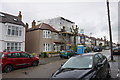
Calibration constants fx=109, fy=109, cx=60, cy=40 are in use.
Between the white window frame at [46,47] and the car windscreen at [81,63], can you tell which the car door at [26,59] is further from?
the white window frame at [46,47]

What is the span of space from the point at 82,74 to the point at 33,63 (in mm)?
8058

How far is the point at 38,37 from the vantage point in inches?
918

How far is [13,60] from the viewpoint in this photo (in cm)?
905

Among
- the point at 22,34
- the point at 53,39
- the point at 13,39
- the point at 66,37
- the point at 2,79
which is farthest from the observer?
the point at 66,37

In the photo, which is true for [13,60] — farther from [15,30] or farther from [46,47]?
[46,47]

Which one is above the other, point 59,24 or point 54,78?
point 59,24

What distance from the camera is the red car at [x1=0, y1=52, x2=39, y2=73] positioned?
28.1ft

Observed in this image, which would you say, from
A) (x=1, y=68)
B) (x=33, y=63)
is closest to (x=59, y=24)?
(x=33, y=63)

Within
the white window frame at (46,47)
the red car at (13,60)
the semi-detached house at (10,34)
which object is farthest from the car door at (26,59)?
the white window frame at (46,47)

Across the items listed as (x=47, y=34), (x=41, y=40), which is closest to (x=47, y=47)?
(x=41, y=40)

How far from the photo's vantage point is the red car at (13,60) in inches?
337

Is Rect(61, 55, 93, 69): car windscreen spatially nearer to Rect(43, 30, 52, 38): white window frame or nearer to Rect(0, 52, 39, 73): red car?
Rect(0, 52, 39, 73): red car

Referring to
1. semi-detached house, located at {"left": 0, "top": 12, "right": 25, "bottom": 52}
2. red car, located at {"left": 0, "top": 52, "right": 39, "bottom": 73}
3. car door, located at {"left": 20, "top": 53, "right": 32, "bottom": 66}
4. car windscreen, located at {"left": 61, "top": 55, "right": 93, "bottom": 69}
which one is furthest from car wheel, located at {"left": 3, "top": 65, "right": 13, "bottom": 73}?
semi-detached house, located at {"left": 0, "top": 12, "right": 25, "bottom": 52}

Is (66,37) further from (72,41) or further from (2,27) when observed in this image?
(2,27)
